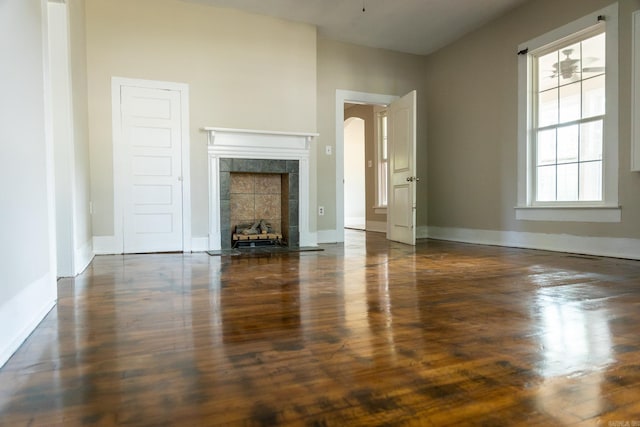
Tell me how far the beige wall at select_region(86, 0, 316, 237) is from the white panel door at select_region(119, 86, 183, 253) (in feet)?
0.52

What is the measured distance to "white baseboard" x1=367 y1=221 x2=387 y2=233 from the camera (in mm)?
7454

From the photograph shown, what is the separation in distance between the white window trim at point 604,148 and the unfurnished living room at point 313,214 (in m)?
0.02

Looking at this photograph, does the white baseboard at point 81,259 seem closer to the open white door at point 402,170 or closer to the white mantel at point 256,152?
the white mantel at point 256,152

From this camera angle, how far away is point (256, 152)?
190 inches

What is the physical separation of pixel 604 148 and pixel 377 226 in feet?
14.2

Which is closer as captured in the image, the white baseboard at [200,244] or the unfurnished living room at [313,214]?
the unfurnished living room at [313,214]

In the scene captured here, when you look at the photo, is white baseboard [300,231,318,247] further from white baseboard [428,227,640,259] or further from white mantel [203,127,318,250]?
white baseboard [428,227,640,259]

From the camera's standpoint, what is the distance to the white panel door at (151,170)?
4320 millimetres

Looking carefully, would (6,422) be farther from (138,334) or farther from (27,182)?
(27,182)

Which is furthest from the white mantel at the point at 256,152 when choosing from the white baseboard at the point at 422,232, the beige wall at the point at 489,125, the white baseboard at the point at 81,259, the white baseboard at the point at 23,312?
the white baseboard at the point at 23,312

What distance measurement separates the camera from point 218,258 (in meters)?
3.89

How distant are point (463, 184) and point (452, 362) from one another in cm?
473

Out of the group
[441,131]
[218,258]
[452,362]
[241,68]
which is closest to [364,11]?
[241,68]

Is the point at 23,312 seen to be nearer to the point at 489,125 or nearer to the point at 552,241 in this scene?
the point at 552,241
